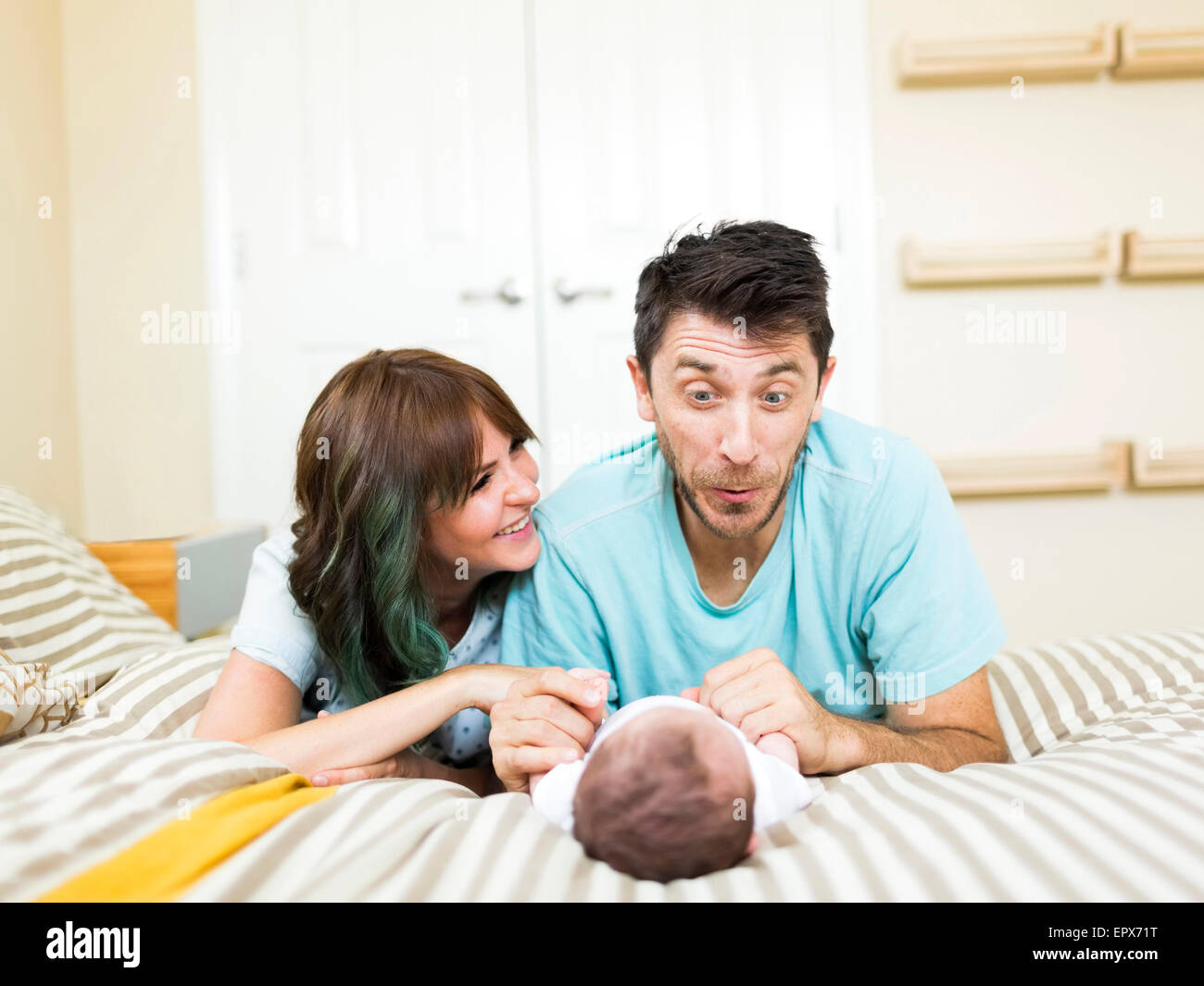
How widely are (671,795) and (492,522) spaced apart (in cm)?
55

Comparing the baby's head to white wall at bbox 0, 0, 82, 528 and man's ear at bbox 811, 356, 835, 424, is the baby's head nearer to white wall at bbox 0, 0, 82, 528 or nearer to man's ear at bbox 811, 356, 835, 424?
man's ear at bbox 811, 356, 835, 424

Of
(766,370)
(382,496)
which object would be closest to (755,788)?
(766,370)

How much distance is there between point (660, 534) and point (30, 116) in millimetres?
2219

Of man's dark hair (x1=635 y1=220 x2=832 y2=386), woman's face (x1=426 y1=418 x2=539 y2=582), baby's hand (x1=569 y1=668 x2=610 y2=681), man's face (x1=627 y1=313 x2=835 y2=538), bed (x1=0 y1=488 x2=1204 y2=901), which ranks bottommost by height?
bed (x1=0 y1=488 x2=1204 y2=901)

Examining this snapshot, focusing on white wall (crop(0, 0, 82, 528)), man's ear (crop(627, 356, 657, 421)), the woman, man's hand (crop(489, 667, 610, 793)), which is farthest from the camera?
white wall (crop(0, 0, 82, 528))

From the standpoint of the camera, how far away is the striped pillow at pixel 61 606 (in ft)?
4.54

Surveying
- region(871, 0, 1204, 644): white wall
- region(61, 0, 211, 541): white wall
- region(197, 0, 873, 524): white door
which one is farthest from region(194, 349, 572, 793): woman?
region(871, 0, 1204, 644): white wall

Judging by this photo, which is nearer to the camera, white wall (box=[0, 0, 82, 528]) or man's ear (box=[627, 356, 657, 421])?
man's ear (box=[627, 356, 657, 421])

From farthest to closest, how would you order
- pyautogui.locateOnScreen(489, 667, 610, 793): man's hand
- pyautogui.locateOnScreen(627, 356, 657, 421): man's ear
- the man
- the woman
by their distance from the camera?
A: pyautogui.locateOnScreen(627, 356, 657, 421): man's ear → the woman → the man → pyautogui.locateOnScreen(489, 667, 610, 793): man's hand

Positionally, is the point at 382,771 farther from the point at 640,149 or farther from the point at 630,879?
the point at 640,149

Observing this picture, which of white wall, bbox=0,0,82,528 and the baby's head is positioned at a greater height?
white wall, bbox=0,0,82,528

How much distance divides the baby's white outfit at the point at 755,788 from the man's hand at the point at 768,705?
0.14 ft

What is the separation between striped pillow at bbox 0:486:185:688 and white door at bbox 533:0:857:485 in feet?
4.28

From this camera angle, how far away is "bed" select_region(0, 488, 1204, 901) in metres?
0.69
